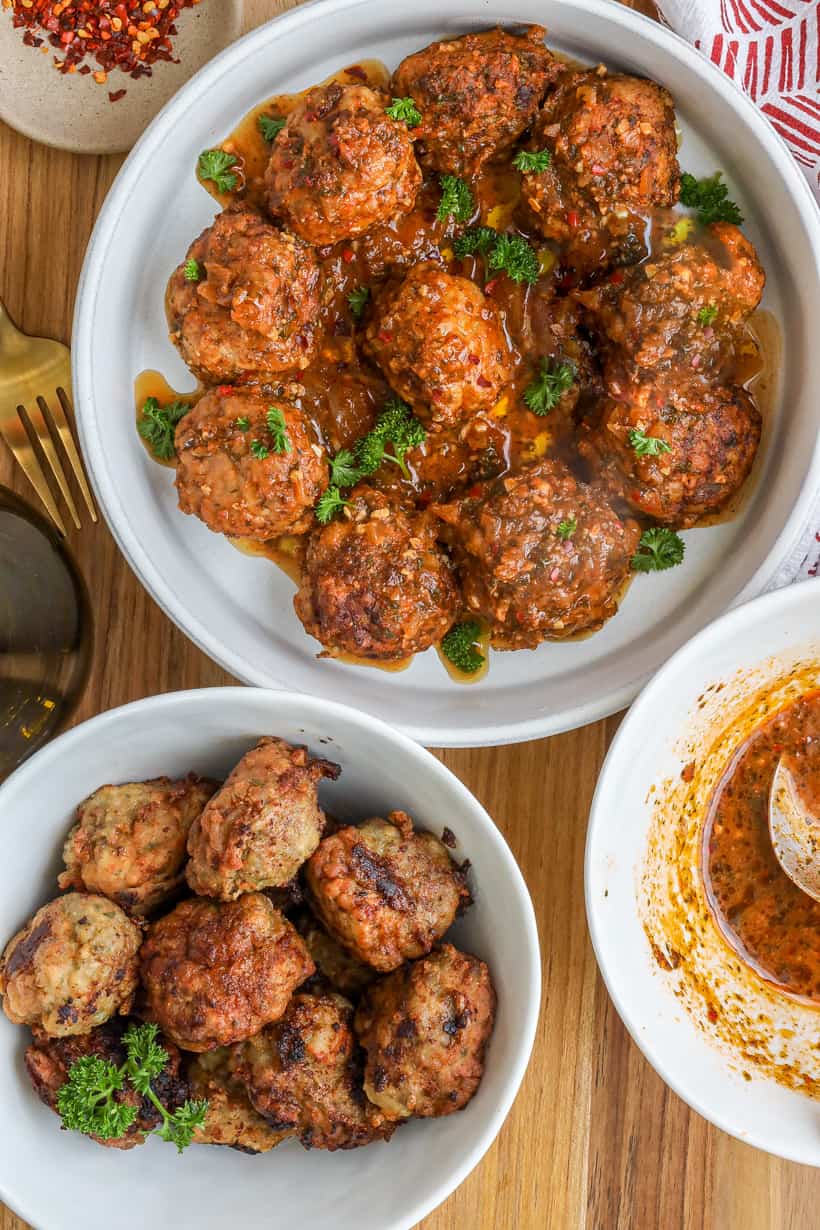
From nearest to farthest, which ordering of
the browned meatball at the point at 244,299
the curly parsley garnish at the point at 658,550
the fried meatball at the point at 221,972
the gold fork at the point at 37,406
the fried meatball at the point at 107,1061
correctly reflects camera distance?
the fried meatball at the point at 221,972 → the fried meatball at the point at 107,1061 → the browned meatball at the point at 244,299 → the curly parsley garnish at the point at 658,550 → the gold fork at the point at 37,406

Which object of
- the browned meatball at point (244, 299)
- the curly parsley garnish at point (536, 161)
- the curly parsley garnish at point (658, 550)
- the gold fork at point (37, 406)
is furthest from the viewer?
the gold fork at point (37, 406)

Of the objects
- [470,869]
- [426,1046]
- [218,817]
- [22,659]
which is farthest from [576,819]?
[22,659]

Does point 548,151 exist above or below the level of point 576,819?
above

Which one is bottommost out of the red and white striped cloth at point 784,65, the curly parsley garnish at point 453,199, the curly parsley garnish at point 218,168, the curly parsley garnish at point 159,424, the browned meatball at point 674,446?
the curly parsley garnish at point 159,424

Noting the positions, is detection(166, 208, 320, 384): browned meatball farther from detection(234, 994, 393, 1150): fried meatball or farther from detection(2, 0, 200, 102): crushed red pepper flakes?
detection(234, 994, 393, 1150): fried meatball

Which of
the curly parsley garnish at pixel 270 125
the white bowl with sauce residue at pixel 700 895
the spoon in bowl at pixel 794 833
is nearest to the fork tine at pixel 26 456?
the curly parsley garnish at pixel 270 125

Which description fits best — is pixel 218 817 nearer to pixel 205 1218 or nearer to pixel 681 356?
pixel 205 1218

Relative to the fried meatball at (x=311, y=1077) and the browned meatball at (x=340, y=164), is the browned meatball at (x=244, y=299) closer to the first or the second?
the browned meatball at (x=340, y=164)
